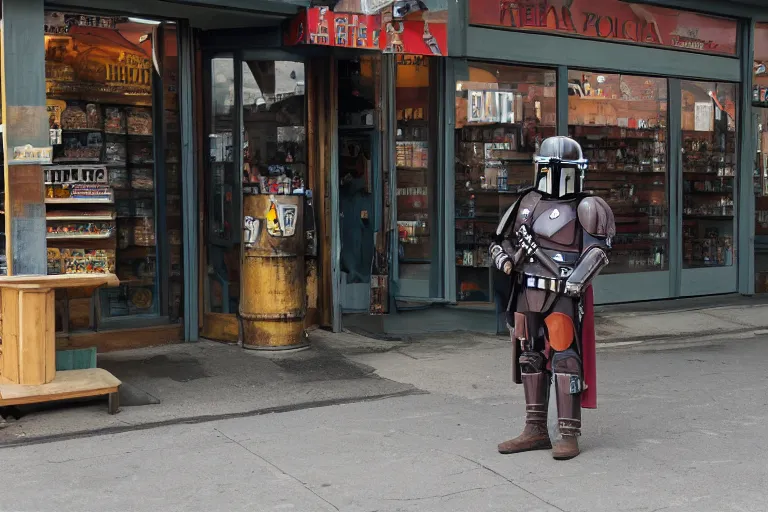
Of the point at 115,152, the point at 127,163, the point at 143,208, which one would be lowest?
the point at 143,208

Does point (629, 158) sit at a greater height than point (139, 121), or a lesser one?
lesser

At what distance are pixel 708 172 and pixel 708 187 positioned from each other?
0.67 ft

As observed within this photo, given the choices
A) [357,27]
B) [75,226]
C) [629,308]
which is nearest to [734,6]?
[629,308]

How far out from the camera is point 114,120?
941 centimetres

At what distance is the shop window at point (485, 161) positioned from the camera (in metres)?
10.8

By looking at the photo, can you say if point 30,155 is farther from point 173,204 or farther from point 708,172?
point 708,172

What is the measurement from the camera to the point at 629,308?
12.2 m

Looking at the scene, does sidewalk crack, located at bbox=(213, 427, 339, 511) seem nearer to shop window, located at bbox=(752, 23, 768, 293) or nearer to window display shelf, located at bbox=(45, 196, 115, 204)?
window display shelf, located at bbox=(45, 196, 115, 204)

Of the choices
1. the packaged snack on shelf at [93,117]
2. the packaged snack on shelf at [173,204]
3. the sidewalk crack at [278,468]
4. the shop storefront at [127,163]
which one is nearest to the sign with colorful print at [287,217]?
the shop storefront at [127,163]

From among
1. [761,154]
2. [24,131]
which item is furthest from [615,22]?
[24,131]

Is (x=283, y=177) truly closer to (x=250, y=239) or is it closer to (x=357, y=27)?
(x=250, y=239)

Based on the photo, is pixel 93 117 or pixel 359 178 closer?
pixel 93 117

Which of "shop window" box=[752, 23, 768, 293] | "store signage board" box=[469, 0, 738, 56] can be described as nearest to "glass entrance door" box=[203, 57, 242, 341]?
"store signage board" box=[469, 0, 738, 56]

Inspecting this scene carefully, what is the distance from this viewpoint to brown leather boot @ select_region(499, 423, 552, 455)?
6215 mm
